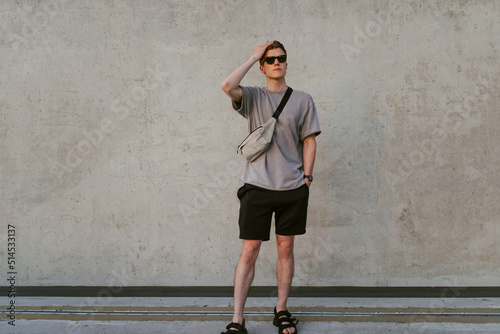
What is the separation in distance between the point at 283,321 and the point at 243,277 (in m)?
0.38

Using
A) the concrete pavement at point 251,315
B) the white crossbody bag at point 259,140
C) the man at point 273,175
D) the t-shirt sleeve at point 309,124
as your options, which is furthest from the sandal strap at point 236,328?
the t-shirt sleeve at point 309,124

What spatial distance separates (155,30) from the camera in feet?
11.7

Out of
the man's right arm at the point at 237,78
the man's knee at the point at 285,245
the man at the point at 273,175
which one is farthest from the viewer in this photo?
the man's knee at the point at 285,245

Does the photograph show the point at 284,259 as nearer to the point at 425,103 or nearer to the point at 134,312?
the point at 134,312

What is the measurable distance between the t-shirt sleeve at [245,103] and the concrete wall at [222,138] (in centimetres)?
80

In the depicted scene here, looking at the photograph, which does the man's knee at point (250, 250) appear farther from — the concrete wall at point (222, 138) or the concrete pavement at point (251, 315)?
the concrete wall at point (222, 138)

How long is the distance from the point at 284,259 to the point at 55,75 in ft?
8.00

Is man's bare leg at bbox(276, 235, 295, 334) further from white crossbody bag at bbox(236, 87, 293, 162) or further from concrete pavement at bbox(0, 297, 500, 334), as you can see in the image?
white crossbody bag at bbox(236, 87, 293, 162)

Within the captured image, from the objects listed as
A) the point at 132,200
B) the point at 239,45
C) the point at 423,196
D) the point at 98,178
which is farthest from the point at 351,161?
the point at 98,178

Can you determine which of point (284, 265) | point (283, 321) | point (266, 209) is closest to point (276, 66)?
point (266, 209)

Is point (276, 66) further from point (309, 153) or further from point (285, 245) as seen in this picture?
point (285, 245)

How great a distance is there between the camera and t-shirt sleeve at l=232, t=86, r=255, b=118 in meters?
2.68

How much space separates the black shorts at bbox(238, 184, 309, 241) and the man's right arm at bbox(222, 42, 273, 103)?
1.88ft

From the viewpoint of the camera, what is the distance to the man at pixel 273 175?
2.67 m
